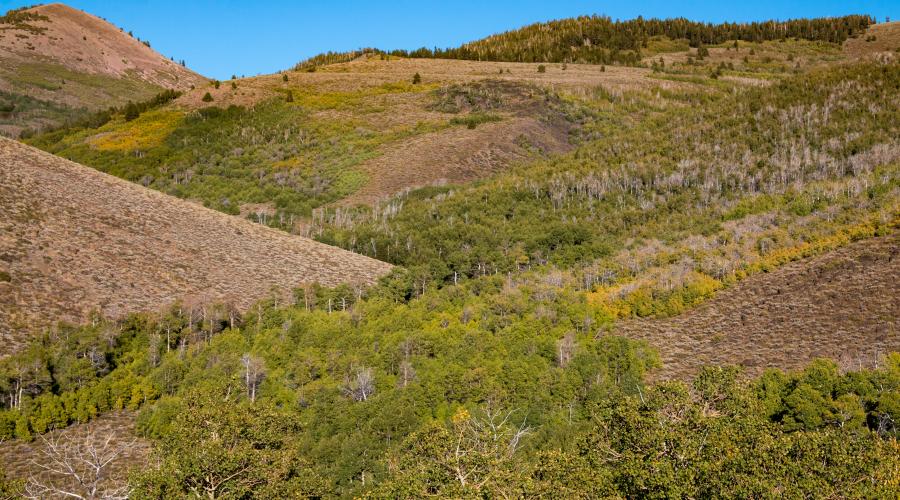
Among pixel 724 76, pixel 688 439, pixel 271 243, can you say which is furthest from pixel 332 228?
pixel 724 76

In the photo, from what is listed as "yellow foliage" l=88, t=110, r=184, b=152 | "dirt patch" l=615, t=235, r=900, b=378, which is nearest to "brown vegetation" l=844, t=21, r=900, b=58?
"dirt patch" l=615, t=235, r=900, b=378

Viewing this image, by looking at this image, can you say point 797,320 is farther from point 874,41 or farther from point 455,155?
point 874,41

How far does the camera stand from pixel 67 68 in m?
118

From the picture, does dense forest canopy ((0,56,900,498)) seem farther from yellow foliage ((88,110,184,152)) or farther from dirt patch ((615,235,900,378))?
yellow foliage ((88,110,184,152))

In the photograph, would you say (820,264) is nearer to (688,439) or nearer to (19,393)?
(688,439)

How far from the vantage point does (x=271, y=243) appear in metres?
47.8

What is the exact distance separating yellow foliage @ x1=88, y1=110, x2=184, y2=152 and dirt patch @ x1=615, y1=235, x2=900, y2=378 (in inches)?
2561

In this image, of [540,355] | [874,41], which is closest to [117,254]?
[540,355]

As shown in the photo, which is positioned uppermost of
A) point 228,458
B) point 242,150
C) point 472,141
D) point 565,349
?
point 242,150

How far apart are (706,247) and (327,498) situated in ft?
99.6

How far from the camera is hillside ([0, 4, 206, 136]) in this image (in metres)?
100

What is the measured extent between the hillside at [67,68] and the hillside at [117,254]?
55626 mm

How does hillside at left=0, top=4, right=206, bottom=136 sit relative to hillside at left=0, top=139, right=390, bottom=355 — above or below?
above

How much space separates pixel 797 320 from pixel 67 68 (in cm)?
12544
